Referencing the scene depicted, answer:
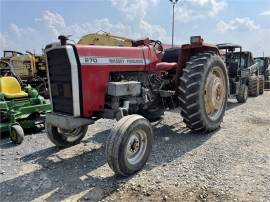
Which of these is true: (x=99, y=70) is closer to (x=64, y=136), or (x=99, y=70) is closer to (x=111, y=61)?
(x=111, y=61)

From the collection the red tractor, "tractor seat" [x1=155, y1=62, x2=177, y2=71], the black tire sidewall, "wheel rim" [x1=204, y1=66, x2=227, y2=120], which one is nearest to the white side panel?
the red tractor

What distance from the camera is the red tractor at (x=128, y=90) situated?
4.01 meters

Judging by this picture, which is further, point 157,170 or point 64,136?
point 64,136

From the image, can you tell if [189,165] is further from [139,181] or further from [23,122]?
[23,122]

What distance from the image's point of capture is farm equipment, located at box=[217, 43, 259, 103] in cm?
1012

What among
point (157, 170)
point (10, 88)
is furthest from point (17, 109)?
point (157, 170)

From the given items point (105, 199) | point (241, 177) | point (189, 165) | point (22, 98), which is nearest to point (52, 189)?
point (105, 199)

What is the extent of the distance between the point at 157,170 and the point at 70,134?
1.75 m

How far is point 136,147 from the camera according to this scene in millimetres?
4082

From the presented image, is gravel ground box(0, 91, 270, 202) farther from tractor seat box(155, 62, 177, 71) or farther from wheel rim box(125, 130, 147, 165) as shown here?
tractor seat box(155, 62, 177, 71)

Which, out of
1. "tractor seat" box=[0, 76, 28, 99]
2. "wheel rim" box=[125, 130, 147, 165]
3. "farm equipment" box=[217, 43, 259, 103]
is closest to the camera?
"wheel rim" box=[125, 130, 147, 165]

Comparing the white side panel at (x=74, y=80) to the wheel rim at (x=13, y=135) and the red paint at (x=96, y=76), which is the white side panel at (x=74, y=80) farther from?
the wheel rim at (x=13, y=135)

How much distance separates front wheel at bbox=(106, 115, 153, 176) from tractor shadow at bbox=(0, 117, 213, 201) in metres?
0.17

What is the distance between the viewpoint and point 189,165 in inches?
165
